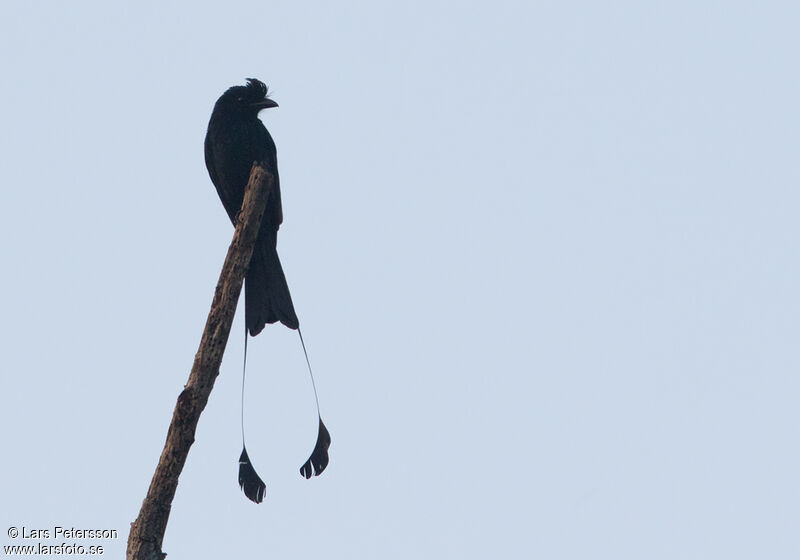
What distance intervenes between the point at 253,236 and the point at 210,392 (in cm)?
76

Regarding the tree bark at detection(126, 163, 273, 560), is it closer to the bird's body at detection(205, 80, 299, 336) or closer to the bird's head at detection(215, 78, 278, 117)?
the bird's body at detection(205, 80, 299, 336)

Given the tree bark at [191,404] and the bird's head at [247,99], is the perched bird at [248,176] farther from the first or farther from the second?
the tree bark at [191,404]

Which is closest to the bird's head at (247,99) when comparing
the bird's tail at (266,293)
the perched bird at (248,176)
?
the perched bird at (248,176)

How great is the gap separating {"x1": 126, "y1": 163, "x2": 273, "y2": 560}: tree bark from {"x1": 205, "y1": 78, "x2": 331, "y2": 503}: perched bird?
0.83 meters

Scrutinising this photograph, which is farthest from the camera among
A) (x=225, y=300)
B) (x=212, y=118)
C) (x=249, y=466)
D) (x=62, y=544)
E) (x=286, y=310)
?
(x=212, y=118)

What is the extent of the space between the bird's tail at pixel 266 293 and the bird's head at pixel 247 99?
124 cm

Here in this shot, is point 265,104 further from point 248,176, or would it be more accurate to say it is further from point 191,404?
point 191,404

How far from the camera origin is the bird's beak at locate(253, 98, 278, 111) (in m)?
6.85

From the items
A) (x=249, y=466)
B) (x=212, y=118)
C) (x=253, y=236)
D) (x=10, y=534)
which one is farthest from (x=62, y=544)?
(x=212, y=118)

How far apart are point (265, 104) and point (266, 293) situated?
5.64ft

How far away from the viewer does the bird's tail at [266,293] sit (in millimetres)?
5531

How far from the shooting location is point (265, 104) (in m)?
6.86

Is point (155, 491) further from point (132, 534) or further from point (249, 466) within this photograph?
point (249, 466)

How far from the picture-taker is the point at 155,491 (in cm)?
403
